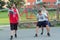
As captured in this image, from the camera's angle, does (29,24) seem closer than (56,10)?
Yes

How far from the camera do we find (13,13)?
14945mm

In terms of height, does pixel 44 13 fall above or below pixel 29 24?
above

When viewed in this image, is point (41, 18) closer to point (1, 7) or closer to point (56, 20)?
point (56, 20)

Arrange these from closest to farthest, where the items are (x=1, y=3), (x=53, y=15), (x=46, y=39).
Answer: (x=46, y=39) < (x=53, y=15) < (x=1, y=3)

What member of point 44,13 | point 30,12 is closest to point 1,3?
point 30,12

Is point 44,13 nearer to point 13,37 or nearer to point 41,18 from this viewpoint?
point 41,18

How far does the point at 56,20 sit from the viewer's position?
25.1 metres

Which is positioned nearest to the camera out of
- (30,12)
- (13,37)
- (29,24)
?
(13,37)

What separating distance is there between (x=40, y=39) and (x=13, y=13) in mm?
1928

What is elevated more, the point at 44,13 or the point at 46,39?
the point at 44,13

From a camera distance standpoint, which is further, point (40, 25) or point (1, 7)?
point (1, 7)

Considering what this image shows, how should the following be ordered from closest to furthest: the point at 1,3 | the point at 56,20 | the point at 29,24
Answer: the point at 29,24
the point at 56,20
the point at 1,3

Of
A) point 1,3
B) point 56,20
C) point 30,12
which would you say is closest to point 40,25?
point 56,20

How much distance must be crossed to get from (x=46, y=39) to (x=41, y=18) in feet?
5.87
